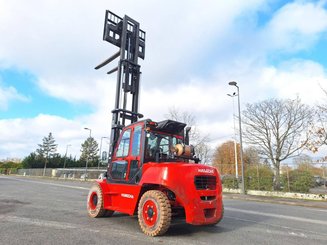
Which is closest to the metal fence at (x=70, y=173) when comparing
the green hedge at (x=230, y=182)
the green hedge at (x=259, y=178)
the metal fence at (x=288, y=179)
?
the green hedge at (x=230, y=182)

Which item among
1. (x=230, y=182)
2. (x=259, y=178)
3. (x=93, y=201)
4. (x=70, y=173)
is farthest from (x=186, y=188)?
(x=70, y=173)

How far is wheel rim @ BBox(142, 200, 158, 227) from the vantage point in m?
6.03

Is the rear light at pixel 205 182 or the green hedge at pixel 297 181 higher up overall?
the green hedge at pixel 297 181

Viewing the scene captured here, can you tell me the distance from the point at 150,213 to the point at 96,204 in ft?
9.03

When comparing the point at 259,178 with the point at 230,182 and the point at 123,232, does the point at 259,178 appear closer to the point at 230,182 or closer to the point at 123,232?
the point at 230,182

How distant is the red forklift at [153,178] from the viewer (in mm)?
5914

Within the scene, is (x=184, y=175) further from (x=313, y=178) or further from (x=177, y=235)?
(x=313, y=178)

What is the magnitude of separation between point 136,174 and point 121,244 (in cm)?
201

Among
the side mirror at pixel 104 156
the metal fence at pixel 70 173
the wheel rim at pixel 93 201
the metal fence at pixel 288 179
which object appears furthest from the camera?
the metal fence at pixel 70 173

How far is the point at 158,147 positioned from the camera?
726 cm

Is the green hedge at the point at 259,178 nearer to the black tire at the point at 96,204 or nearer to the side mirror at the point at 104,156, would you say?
the black tire at the point at 96,204

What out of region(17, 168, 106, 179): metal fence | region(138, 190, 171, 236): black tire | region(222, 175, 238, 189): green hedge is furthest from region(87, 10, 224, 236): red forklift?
region(17, 168, 106, 179): metal fence

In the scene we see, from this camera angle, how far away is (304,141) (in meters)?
27.6

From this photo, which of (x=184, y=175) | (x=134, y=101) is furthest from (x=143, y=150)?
(x=134, y=101)
